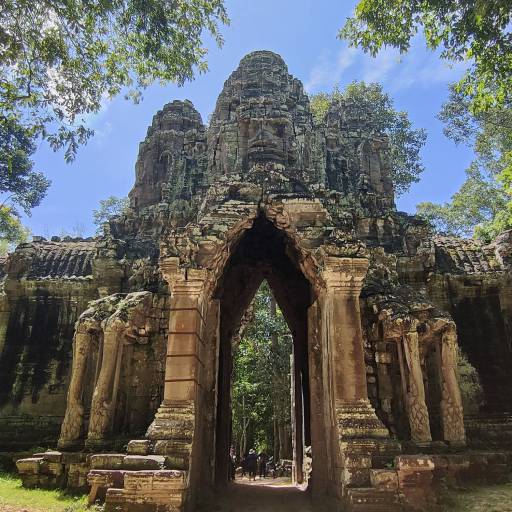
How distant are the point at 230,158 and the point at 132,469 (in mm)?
12971

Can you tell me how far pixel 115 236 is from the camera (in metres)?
16.1

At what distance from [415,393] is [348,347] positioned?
205 cm

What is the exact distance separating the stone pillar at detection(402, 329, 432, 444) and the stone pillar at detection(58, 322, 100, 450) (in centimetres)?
639

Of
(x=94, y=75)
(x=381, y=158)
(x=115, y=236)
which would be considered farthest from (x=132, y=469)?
(x=381, y=158)

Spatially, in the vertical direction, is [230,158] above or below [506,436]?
above

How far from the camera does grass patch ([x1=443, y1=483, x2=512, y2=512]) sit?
753cm

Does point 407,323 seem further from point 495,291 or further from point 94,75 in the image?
point 94,75

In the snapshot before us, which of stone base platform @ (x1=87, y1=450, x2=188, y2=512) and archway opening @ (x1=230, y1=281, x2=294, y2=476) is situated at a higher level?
archway opening @ (x1=230, y1=281, x2=294, y2=476)

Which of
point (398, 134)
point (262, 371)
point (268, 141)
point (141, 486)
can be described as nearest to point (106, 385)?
point (141, 486)

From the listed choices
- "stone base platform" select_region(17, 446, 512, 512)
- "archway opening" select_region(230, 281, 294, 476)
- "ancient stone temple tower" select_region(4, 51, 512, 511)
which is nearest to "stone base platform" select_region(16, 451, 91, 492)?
"ancient stone temple tower" select_region(4, 51, 512, 511)

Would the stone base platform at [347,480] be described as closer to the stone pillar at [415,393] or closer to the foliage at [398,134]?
the stone pillar at [415,393]

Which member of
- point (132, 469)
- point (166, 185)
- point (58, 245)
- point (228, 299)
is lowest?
point (132, 469)

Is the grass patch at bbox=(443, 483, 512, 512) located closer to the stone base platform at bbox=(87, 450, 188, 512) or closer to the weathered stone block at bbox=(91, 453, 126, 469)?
the stone base platform at bbox=(87, 450, 188, 512)

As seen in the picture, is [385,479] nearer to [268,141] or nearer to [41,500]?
[41,500]
